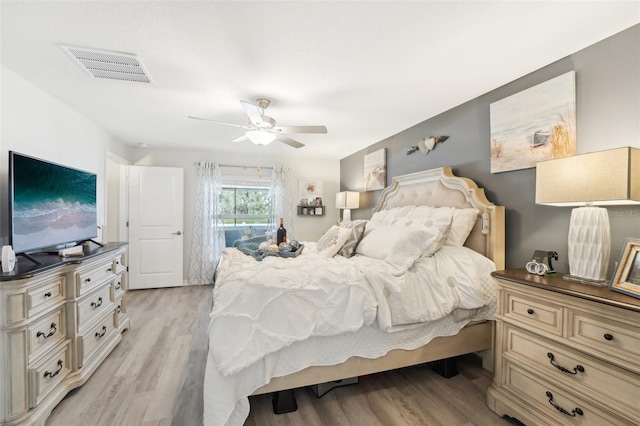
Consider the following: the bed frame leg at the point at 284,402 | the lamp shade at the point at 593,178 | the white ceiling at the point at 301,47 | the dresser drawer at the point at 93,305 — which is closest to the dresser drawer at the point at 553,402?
the lamp shade at the point at 593,178

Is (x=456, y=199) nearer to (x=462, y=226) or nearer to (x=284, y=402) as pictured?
(x=462, y=226)

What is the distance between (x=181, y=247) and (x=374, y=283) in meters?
3.91

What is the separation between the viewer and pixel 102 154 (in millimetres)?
3537

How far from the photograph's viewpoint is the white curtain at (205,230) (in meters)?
4.76

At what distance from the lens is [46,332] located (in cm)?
173

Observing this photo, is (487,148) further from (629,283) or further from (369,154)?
(369,154)

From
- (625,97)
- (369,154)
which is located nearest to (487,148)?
(625,97)

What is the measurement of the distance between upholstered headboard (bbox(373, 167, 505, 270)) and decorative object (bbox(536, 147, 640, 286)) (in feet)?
1.94

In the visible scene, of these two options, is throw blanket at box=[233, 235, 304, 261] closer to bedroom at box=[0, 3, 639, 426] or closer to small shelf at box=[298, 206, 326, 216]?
bedroom at box=[0, 3, 639, 426]

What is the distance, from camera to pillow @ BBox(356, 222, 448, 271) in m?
2.12

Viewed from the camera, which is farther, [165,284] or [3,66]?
[165,284]

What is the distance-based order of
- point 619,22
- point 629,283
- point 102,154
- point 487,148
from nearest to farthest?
point 629,283 → point 619,22 → point 487,148 → point 102,154

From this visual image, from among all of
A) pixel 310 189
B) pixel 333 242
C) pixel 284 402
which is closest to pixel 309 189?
pixel 310 189

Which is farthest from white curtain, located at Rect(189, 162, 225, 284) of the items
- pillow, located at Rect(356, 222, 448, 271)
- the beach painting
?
the beach painting
